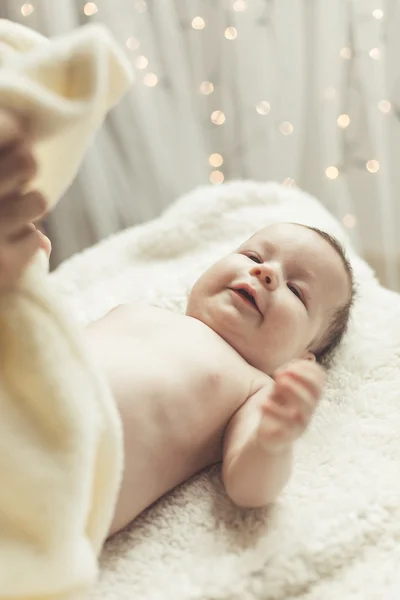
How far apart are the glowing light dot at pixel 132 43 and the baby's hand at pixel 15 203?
3.30ft

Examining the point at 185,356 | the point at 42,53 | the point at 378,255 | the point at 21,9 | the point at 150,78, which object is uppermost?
the point at 42,53

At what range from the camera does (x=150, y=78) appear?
61.4 inches

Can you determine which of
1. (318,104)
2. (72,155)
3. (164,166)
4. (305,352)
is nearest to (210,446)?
(305,352)

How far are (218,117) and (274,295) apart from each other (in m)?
0.75

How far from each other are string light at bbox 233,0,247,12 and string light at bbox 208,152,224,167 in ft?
1.09

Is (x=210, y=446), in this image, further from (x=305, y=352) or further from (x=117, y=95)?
(x=117, y=95)

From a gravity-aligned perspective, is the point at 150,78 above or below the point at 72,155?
below

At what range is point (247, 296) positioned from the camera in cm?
105

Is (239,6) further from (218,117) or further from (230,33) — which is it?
(218,117)

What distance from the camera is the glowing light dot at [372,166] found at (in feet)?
5.42

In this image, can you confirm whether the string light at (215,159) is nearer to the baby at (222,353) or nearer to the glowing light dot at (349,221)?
A: the glowing light dot at (349,221)

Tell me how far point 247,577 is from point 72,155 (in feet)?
1.53

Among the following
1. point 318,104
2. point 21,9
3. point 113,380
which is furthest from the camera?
point 318,104

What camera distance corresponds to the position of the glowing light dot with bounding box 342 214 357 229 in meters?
1.71
